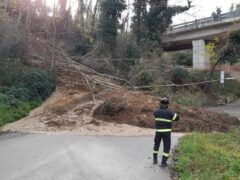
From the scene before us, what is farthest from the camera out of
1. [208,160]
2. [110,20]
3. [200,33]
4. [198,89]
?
[200,33]

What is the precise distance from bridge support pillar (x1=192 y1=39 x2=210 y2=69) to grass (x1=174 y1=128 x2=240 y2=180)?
111 ft

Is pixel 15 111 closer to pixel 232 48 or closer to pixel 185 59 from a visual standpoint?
pixel 232 48

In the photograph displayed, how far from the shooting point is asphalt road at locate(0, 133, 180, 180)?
10.1m

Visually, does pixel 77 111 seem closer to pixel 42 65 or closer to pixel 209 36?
pixel 42 65

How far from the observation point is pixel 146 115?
63.2 ft

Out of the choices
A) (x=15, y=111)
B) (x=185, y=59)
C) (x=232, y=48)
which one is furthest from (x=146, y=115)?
(x=185, y=59)

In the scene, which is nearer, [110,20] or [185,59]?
[110,20]

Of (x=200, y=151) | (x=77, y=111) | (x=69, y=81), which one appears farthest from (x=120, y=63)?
(x=200, y=151)

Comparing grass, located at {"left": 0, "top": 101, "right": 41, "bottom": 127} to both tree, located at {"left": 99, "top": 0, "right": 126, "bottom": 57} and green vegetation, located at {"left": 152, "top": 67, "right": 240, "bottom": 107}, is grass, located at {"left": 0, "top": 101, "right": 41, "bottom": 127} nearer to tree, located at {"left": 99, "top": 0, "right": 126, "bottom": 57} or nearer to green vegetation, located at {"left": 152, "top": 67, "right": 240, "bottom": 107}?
green vegetation, located at {"left": 152, "top": 67, "right": 240, "bottom": 107}

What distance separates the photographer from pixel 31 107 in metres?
21.0

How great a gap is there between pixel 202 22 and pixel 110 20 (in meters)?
13.5

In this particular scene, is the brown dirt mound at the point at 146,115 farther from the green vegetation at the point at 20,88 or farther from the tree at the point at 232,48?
the tree at the point at 232,48

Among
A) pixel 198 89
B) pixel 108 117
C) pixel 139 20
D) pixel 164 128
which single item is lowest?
pixel 108 117

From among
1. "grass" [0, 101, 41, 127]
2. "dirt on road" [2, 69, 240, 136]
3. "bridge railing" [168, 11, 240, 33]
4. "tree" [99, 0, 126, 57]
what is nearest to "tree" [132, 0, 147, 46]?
"tree" [99, 0, 126, 57]
